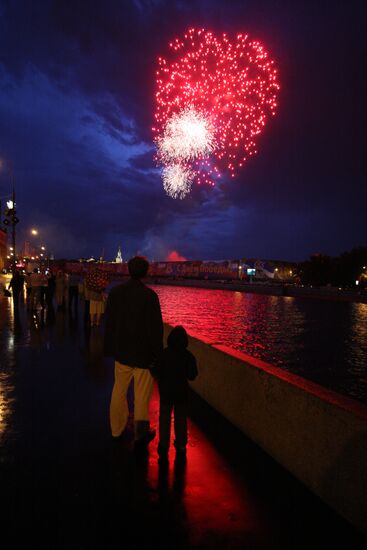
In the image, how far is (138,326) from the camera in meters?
4.14

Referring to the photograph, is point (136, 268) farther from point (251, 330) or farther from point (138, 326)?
point (251, 330)

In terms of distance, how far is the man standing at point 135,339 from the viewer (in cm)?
414

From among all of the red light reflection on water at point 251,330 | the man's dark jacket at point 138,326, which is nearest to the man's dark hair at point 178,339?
the man's dark jacket at point 138,326

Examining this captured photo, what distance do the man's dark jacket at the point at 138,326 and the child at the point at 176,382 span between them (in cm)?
13

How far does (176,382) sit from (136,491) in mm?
1004

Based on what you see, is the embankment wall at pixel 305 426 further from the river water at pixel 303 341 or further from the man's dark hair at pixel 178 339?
the river water at pixel 303 341

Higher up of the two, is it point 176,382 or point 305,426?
point 176,382

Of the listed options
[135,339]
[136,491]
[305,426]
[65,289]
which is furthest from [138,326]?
[65,289]

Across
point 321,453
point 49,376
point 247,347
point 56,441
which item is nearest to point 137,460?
point 56,441

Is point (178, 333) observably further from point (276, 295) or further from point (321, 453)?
point (276, 295)

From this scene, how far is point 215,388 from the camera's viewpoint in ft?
18.7

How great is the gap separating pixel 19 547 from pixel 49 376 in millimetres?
4357

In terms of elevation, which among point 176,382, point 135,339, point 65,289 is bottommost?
point 176,382

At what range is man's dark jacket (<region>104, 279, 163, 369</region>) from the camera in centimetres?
A: 413
